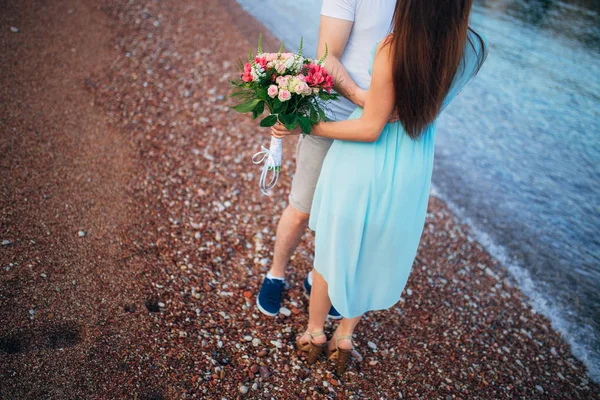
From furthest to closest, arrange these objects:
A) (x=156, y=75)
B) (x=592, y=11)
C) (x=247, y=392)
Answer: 1. (x=592, y=11)
2. (x=156, y=75)
3. (x=247, y=392)

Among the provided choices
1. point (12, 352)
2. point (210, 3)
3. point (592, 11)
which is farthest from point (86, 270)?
point (592, 11)

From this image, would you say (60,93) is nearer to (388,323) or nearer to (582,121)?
(388,323)

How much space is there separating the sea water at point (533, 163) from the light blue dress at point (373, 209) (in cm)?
305

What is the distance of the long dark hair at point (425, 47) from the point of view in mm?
2129

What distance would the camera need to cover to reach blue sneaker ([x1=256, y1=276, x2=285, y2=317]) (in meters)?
3.89

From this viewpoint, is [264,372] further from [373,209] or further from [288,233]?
[373,209]

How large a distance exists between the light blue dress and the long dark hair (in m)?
0.17

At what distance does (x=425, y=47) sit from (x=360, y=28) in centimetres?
73

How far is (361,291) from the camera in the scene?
2.98 meters

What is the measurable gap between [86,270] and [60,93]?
3.41m

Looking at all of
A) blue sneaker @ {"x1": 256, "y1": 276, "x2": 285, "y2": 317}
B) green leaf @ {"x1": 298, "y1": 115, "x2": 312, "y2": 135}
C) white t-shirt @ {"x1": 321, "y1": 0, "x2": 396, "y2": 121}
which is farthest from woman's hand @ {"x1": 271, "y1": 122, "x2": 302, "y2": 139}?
blue sneaker @ {"x1": 256, "y1": 276, "x2": 285, "y2": 317}

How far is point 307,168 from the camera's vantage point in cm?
325

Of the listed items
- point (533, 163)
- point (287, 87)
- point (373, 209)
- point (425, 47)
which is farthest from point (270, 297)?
point (533, 163)

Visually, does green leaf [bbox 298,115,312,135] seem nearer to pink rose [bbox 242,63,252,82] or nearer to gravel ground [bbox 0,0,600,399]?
pink rose [bbox 242,63,252,82]
